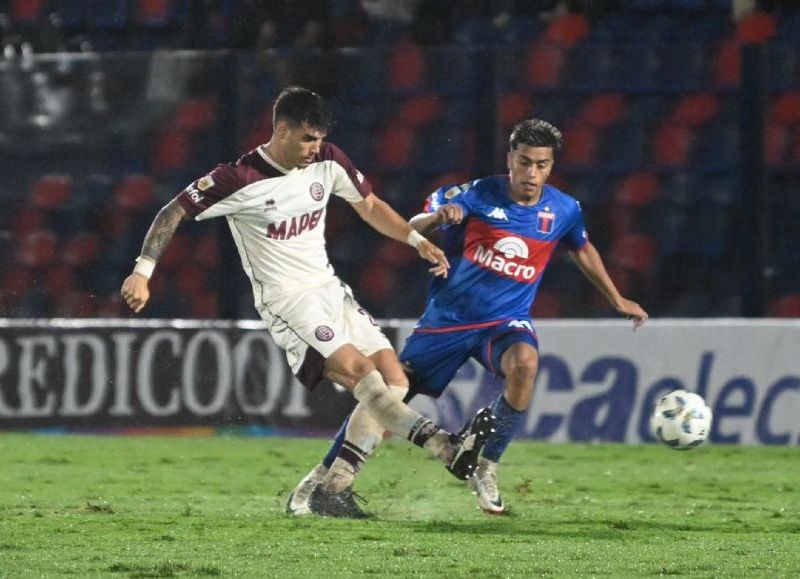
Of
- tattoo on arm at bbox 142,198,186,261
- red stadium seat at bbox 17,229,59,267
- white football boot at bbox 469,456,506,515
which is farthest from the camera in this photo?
red stadium seat at bbox 17,229,59,267

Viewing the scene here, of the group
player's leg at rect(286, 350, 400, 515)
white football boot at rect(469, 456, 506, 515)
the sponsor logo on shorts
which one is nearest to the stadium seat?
white football boot at rect(469, 456, 506, 515)

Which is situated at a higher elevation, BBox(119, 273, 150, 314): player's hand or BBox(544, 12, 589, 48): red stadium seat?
BBox(544, 12, 589, 48): red stadium seat

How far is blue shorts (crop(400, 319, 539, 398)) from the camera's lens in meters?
7.30

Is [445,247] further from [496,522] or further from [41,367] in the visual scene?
[41,367]

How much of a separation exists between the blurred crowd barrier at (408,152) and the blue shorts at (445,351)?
2.90 m

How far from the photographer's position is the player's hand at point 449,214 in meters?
6.98

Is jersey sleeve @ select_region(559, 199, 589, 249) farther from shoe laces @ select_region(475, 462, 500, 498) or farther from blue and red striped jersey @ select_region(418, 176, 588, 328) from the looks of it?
shoe laces @ select_region(475, 462, 500, 498)

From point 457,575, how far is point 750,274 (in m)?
5.25

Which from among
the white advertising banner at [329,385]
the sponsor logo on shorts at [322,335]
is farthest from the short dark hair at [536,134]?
the white advertising banner at [329,385]

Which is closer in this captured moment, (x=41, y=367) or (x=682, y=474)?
(x=682, y=474)

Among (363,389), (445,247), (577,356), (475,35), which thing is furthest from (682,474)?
(475,35)

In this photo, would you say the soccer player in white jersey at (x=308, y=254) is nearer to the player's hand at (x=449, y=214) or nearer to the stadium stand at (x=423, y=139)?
the player's hand at (x=449, y=214)

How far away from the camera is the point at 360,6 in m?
11.3

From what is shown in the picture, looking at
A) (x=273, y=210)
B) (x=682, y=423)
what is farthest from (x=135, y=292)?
(x=682, y=423)
